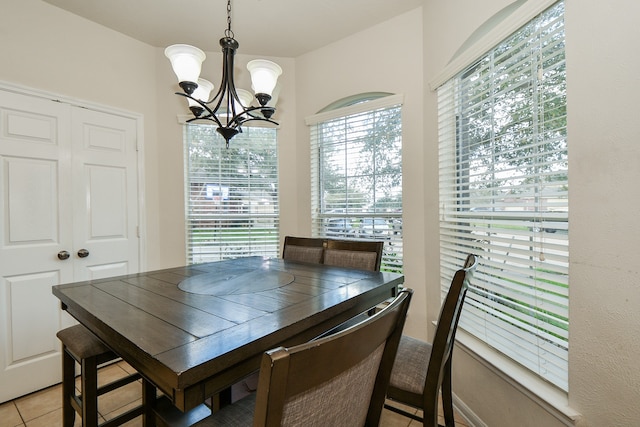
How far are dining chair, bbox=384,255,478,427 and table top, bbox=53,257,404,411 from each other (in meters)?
0.32

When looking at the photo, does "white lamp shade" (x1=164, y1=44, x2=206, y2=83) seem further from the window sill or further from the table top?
the window sill

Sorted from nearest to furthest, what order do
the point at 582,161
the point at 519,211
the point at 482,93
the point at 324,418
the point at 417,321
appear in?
the point at 324,418 < the point at 582,161 < the point at 519,211 < the point at 482,93 < the point at 417,321

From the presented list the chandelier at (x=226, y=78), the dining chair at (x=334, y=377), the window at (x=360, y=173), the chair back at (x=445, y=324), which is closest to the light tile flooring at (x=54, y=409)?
the chair back at (x=445, y=324)

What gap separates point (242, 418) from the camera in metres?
1.00

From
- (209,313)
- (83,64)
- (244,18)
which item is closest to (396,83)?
(244,18)

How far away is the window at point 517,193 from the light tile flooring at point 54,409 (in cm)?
74

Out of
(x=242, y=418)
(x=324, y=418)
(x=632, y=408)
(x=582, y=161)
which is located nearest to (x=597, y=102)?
(x=582, y=161)

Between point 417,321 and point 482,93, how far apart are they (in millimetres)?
1734

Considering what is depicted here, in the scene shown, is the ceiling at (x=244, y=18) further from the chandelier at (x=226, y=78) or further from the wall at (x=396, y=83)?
the chandelier at (x=226, y=78)

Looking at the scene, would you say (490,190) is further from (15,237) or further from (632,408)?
(15,237)

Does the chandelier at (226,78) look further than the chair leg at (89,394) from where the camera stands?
Yes

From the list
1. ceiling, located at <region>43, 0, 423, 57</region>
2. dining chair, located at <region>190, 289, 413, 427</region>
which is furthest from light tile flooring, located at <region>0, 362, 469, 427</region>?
ceiling, located at <region>43, 0, 423, 57</region>

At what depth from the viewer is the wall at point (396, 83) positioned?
237 cm

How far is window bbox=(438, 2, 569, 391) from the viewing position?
1294mm
